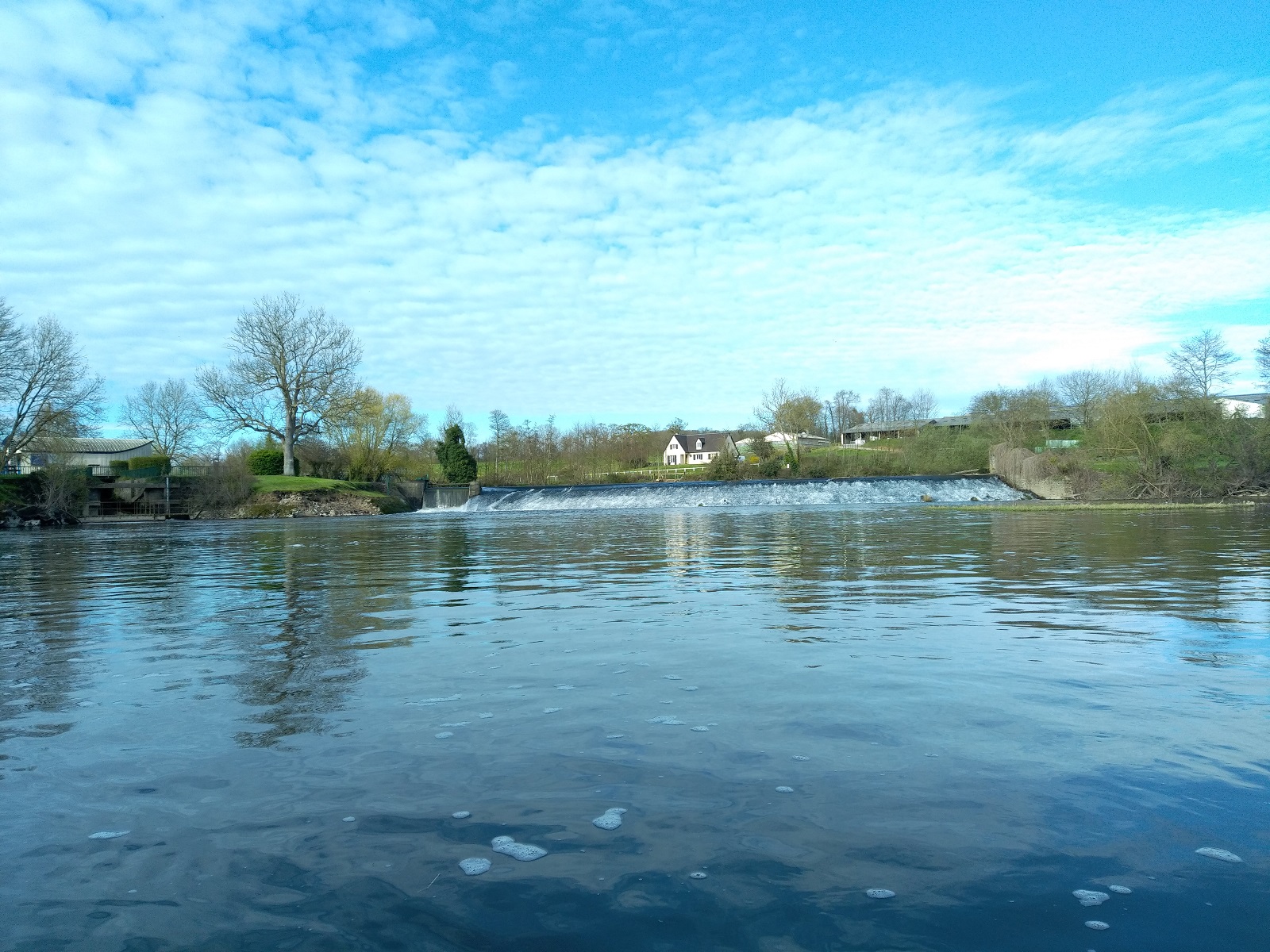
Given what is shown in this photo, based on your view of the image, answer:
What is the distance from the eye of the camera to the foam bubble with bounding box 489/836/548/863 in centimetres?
287

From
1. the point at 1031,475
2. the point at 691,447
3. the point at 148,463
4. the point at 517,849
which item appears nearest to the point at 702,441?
the point at 691,447

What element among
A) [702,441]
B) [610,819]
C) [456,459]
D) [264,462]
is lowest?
[610,819]

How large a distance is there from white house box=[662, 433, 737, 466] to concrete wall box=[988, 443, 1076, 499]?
6988 centimetres

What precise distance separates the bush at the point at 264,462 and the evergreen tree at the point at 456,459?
50.2ft

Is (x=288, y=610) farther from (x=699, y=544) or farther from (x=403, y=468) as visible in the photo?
(x=403, y=468)

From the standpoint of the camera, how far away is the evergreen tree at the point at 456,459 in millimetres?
63781

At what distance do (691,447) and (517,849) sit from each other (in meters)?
118

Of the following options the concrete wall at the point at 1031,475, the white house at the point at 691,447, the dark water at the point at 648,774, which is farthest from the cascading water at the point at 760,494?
the white house at the point at 691,447

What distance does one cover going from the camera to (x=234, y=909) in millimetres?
2549

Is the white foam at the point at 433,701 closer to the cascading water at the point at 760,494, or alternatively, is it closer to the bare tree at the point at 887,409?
the cascading water at the point at 760,494

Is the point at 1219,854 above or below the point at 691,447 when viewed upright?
below

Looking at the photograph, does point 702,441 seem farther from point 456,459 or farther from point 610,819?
point 610,819

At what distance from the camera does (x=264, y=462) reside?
49.6 metres

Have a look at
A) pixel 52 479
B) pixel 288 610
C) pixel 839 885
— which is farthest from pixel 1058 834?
pixel 52 479
